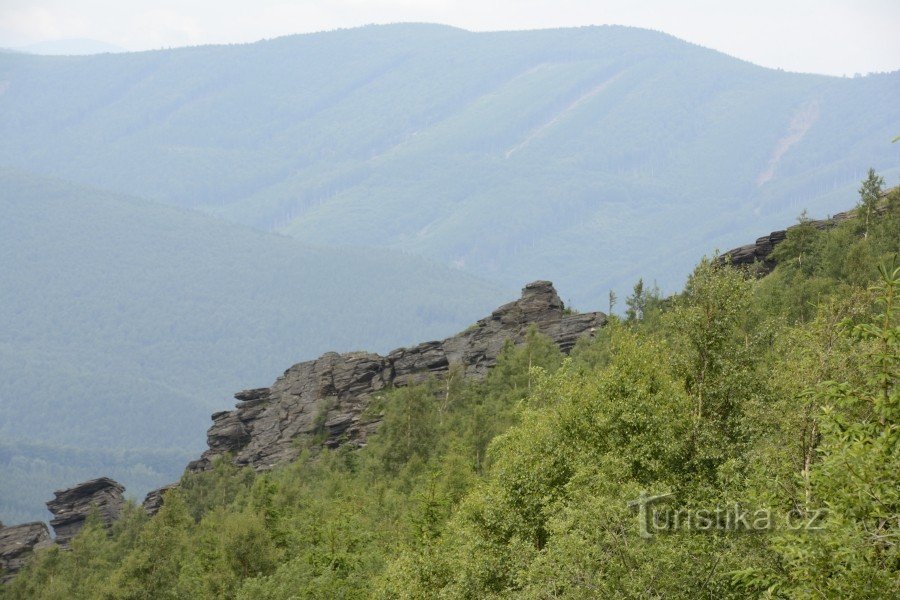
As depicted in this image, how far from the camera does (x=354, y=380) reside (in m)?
163

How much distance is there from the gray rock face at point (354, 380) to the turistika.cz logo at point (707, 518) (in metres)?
114

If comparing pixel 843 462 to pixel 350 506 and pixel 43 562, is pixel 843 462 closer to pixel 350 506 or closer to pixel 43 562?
pixel 350 506

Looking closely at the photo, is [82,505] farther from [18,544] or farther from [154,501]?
[18,544]

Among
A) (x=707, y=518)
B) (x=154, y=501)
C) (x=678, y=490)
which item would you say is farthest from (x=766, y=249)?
(x=707, y=518)

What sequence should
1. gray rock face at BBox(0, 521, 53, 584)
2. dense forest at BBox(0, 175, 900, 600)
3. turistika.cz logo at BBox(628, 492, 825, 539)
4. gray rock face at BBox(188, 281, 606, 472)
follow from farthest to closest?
gray rock face at BBox(188, 281, 606, 472) → gray rock face at BBox(0, 521, 53, 584) → turistika.cz logo at BBox(628, 492, 825, 539) → dense forest at BBox(0, 175, 900, 600)

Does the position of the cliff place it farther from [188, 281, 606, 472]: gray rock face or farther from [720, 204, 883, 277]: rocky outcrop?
[720, 204, 883, 277]: rocky outcrop

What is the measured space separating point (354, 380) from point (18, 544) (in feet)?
164

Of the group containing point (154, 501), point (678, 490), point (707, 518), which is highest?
point (154, 501)

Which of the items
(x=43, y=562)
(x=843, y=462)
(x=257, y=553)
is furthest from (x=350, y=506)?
(x=843, y=462)

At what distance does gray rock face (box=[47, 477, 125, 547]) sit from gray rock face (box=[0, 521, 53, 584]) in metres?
4.19

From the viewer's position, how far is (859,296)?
3200cm

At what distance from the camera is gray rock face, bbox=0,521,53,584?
149500 mm

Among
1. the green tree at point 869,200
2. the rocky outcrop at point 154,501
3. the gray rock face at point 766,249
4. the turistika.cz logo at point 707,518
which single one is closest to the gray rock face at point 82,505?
the rocky outcrop at point 154,501

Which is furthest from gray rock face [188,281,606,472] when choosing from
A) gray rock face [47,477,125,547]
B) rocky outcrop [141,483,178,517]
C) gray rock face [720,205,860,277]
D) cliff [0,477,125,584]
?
gray rock face [720,205,860,277]
